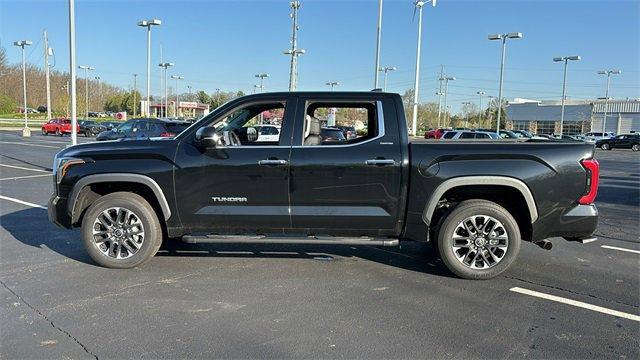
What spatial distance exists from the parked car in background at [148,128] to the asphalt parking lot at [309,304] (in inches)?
479

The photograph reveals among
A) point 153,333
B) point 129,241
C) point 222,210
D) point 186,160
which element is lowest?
point 153,333

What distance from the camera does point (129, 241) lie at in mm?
5340

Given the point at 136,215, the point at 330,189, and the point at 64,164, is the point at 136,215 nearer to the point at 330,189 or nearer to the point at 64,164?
the point at 64,164

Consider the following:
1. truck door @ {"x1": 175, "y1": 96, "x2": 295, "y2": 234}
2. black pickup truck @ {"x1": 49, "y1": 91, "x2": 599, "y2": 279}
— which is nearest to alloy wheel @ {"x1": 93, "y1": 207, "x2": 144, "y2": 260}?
black pickup truck @ {"x1": 49, "y1": 91, "x2": 599, "y2": 279}

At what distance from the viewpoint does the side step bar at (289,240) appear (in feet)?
→ 16.7

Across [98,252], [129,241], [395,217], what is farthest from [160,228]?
[395,217]

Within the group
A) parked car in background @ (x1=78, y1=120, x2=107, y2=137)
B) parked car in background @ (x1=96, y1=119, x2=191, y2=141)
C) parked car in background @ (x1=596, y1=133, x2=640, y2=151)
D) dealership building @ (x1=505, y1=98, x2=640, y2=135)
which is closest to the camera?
parked car in background @ (x1=96, y1=119, x2=191, y2=141)

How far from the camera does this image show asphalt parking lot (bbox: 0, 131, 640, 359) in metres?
3.62

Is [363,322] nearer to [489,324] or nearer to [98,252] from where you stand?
[489,324]

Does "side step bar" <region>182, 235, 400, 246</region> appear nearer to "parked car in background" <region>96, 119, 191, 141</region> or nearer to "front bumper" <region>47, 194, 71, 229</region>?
"front bumper" <region>47, 194, 71, 229</region>

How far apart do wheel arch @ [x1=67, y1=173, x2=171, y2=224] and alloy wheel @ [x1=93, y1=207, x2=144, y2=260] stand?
10.7 inches

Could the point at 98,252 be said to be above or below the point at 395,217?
below

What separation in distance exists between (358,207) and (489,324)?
1725 mm

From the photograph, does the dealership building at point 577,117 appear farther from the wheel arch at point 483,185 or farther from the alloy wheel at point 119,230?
the alloy wheel at point 119,230
